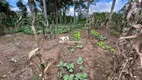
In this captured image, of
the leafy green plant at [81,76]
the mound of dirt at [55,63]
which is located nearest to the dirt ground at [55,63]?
the mound of dirt at [55,63]

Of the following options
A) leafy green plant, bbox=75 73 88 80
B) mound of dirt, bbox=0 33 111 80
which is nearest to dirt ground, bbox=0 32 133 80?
mound of dirt, bbox=0 33 111 80

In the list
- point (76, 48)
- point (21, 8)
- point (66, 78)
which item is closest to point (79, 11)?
point (21, 8)

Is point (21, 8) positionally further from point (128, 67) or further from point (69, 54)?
point (128, 67)

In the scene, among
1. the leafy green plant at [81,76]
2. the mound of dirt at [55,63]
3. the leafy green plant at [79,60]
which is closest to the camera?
the leafy green plant at [81,76]

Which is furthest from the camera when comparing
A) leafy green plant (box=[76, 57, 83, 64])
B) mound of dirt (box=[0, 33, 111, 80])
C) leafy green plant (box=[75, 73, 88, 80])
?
leafy green plant (box=[76, 57, 83, 64])

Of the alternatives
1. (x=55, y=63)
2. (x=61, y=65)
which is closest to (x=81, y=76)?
(x=61, y=65)

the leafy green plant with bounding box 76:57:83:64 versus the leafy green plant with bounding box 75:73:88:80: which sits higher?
the leafy green plant with bounding box 76:57:83:64

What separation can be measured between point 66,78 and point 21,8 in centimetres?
1264

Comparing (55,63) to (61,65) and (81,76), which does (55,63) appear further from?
(81,76)

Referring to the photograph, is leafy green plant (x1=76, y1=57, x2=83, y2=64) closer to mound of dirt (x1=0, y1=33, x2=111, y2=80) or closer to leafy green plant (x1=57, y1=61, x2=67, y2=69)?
mound of dirt (x1=0, y1=33, x2=111, y2=80)

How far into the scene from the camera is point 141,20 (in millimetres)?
1625

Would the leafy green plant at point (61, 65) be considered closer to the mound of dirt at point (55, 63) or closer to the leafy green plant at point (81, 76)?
the mound of dirt at point (55, 63)

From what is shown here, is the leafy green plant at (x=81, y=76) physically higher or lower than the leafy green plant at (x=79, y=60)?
lower

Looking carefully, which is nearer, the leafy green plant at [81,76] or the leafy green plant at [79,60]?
the leafy green plant at [81,76]
